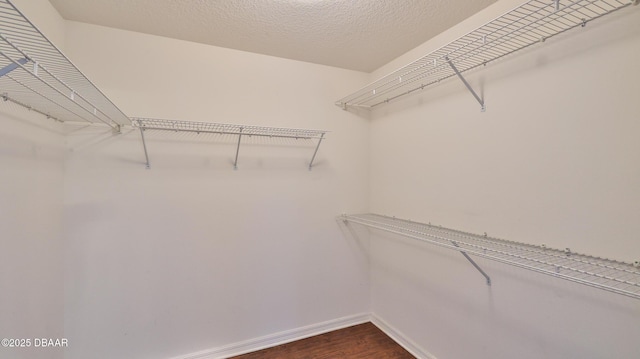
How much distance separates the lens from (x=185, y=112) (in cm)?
185

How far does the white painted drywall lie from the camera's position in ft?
5.44

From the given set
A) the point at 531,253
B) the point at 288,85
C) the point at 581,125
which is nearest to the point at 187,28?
the point at 288,85

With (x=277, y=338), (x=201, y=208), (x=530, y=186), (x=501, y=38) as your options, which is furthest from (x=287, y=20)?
(x=277, y=338)

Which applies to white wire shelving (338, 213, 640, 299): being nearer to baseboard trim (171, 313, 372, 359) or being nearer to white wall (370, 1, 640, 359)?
white wall (370, 1, 640, 359)

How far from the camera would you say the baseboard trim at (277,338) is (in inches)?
74.9

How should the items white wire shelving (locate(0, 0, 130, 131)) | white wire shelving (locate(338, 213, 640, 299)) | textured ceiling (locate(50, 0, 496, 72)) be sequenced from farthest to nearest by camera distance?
textured ceiling (locate(50, 0, 496, 72)) → white wire shelving (locate(338, 213, 640, 299)) → white wire shelving (locate(0, 0, 130, 131))

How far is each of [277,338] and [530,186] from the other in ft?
6.49

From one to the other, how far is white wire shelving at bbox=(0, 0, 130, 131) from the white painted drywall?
317mm

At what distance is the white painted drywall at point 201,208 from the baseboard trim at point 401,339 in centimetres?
14

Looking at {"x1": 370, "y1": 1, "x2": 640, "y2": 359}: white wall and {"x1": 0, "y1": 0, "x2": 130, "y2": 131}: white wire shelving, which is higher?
{"x1": 0, "y1": 0, "x2": 130, "y2": 131}: white wire shelving

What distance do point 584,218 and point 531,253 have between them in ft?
0.80

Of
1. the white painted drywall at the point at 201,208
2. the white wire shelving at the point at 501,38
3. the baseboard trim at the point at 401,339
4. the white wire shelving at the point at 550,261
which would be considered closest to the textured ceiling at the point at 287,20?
the white painted drywall at the point at 201,208

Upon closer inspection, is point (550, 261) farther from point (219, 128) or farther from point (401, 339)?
point (219, 128)

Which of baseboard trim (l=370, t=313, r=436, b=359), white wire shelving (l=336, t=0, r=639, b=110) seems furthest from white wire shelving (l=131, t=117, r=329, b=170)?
baseboard trim (l=370, t=313, r=436, b=359)
